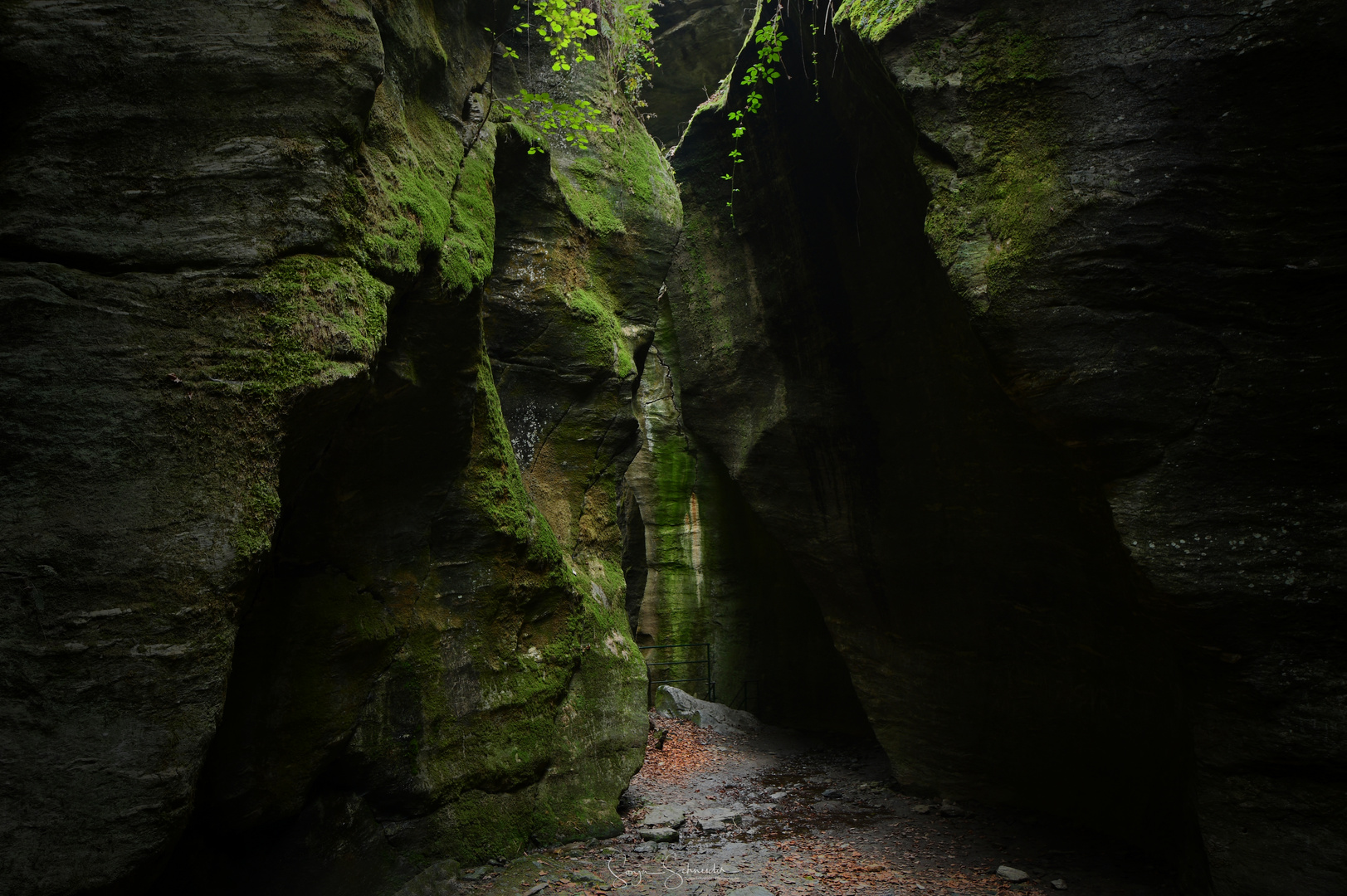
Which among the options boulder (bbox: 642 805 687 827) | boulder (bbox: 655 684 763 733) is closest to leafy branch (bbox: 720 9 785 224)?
boulder (bbox: 642 805 687 827)

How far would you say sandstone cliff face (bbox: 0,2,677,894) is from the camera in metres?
2.89

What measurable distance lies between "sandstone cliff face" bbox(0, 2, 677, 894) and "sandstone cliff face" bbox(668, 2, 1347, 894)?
11.7 ft

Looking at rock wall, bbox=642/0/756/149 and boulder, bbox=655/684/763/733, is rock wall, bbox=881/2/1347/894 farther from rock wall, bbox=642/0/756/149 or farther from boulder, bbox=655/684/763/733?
rock wall, bbox=642/0/756/149

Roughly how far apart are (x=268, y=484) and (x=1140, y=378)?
15.2 feet

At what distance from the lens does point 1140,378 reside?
4.36m

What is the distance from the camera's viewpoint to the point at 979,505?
277 inches

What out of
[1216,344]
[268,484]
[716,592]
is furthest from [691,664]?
[268,484]

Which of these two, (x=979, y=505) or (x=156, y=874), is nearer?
(x=156, y=874)

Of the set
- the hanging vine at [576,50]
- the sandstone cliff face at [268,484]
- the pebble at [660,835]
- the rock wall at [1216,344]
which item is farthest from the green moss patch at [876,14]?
the pebble at [660,835]

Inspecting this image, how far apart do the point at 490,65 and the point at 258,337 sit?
4736 millimetres

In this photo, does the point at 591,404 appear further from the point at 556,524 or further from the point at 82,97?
the point at 82,97

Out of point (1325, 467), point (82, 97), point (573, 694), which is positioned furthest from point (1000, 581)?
point (82, 97)

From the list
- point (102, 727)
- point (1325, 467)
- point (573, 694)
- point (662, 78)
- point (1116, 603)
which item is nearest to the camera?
point (102, 727)

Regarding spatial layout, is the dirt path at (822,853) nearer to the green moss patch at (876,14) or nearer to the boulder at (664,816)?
the boulder at (664,816)
